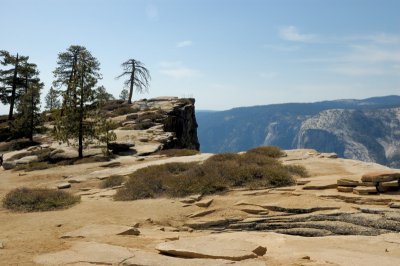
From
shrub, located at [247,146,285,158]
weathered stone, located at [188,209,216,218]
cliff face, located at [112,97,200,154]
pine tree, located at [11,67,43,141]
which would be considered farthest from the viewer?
pine tree, located at [11,67,43,141]

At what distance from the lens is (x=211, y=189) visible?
18.0m

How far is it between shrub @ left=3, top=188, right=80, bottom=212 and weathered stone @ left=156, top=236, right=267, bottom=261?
31.0ft

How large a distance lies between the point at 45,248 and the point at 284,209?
29.0 feet

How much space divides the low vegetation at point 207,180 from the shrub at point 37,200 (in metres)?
2.48

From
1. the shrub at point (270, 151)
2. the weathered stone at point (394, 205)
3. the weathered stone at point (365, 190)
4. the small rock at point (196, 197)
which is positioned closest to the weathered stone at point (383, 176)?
the weathered stone at point (365, 190)

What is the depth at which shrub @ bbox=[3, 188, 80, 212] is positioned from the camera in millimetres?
16672

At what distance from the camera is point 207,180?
61.2ft

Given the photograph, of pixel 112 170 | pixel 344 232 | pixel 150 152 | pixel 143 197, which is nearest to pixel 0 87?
pixel 150 152

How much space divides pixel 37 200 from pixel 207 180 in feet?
26.9

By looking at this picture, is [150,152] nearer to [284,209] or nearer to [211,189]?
[211,189]

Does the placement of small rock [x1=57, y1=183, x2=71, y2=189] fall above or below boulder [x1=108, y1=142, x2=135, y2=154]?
below

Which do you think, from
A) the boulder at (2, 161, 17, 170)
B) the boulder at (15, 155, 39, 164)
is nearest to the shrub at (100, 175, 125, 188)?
the boulder at (15, 155, 39, 164)

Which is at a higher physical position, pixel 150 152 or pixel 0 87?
pixel 0 87

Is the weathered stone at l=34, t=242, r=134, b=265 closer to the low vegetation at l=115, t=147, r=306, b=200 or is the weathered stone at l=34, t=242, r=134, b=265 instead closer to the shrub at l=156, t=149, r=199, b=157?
the low vegetation at l=115, t=147, r=306, b=200
